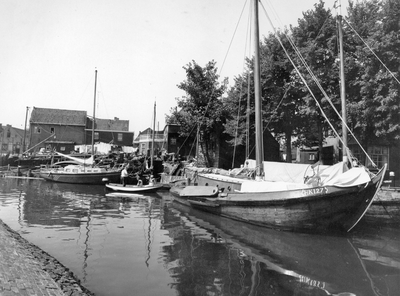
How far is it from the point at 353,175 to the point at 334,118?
38.1 feet

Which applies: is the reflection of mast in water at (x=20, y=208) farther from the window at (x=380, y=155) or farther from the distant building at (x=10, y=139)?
the distant building at (x=10, y=139)

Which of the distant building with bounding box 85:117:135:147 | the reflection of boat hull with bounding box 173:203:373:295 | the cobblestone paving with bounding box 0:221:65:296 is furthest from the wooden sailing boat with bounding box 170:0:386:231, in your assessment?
the distant building with bounding box 85:117:135:147

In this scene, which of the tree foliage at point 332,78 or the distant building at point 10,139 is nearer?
the tree foliage at point 332,78

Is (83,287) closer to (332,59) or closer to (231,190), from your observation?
(231,190)

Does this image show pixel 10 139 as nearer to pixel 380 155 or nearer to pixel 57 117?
pixel 57 117

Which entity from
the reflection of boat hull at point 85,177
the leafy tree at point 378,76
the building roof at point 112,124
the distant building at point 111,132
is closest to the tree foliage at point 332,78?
the leafy tree at point 378,76

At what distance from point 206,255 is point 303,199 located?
494 cm

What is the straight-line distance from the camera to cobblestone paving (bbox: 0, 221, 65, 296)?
5.50 meters

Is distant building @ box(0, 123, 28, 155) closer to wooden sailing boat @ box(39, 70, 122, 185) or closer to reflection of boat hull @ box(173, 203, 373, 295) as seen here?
wooden sailing boat @ box(39, 70, 122, 185)

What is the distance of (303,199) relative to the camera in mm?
12219

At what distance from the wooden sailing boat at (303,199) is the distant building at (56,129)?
5210cm

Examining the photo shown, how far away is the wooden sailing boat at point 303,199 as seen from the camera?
39.4 ft

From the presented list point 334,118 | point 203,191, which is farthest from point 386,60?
point 203,191

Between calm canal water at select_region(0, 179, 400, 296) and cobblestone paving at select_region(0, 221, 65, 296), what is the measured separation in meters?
1.12
